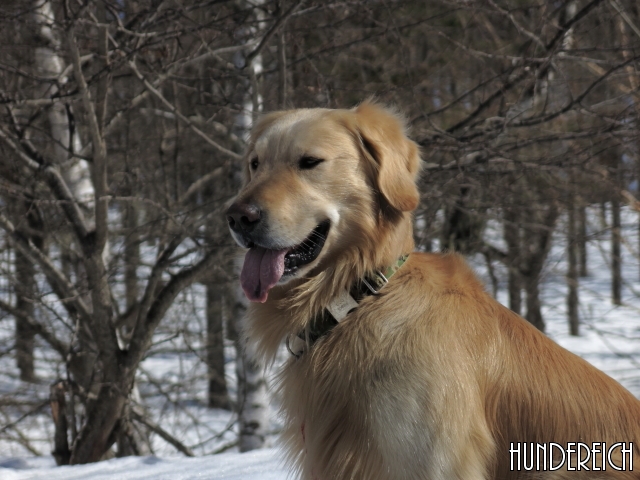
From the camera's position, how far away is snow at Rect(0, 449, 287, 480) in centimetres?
391

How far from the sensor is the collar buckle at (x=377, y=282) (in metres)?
2.79

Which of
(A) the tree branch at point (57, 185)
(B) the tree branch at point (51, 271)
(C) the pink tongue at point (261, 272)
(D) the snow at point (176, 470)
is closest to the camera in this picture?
(C) the pink tongue at point (261, 272)

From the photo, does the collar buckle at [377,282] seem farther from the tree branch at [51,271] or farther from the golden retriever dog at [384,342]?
the tree branch at [51,271]

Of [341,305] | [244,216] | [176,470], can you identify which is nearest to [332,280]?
[341,305]

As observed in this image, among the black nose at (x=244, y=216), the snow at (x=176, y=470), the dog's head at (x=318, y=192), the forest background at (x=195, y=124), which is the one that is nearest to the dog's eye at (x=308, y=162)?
the dog's head at (x=318, y=192)

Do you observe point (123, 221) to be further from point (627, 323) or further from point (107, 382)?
point (627, 323)

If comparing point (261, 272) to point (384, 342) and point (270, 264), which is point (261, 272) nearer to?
point (270, 264)

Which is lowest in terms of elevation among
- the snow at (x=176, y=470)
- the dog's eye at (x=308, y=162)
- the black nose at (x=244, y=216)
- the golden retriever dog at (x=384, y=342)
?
the snow at (x=176, y=470)

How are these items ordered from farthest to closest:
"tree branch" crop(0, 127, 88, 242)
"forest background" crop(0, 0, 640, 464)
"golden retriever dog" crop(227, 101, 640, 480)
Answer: "tree branch" crop(0, 127, 88, 242)
"forest background" crop(0, 0, 640, 464)
"golden retriever dog" crop(227, 101, 640, 480)

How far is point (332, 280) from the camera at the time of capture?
2854 millimetres

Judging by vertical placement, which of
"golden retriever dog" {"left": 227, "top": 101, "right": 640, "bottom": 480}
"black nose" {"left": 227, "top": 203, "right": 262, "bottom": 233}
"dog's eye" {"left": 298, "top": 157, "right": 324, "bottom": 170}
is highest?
"dog's eye" {"left": 298, "top": 157, "right": 324, "bottom": 170}

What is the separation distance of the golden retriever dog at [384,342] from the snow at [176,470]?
1.16 m

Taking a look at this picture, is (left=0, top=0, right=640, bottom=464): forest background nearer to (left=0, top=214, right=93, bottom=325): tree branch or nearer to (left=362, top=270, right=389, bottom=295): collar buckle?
(left=0, top=214, right=93, bottom=325): tree branch

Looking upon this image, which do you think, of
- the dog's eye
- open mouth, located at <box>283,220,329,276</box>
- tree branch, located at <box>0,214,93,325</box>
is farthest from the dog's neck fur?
tree branch, located at <box>0,214,93,325</box>
